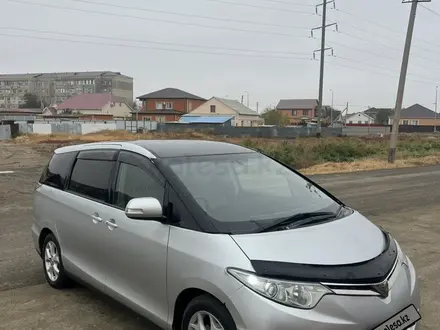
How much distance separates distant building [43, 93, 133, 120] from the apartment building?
28.5m

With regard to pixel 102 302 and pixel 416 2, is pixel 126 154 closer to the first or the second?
pixel 102 302

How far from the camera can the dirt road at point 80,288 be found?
152 inches

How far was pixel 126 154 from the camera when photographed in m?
3.90

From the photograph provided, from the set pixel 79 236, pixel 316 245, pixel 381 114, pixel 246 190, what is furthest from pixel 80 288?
pixel 381 114

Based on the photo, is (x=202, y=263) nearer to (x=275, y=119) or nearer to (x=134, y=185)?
(x=134, y=185)

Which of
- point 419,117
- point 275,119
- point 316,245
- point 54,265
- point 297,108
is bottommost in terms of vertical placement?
point 54,265

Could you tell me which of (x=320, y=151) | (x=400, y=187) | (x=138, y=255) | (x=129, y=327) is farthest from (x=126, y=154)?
(x=320, y=151)

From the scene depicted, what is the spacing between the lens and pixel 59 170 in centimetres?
490

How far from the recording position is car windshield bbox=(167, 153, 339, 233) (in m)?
3.17

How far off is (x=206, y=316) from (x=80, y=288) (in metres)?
2.33

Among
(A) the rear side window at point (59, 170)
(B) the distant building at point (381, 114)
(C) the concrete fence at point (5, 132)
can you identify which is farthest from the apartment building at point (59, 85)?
(A) the rear side window at point (59, 170)

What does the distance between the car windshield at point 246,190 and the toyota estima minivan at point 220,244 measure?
12 mm

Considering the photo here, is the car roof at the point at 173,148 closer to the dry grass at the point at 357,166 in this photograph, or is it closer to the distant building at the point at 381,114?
the dry grass at the point at 357,166

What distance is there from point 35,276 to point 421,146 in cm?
3497
